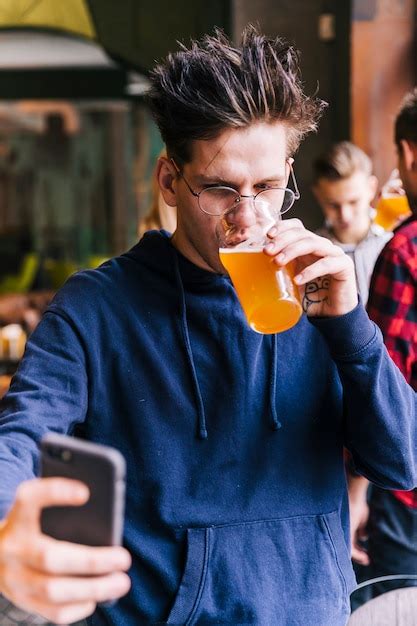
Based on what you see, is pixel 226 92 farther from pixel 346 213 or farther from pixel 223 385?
pixel 346 213

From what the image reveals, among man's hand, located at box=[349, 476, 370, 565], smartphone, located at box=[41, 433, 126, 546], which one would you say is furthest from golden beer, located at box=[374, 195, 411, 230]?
smartphone, located at box=[41, 433, 126, 546]

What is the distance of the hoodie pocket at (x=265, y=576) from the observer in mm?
1400

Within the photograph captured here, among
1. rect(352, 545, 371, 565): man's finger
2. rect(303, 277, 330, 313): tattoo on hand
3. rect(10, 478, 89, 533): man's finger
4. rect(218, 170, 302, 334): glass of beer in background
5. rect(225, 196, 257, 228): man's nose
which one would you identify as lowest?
rect(352, 545, 371, 565): man's finger

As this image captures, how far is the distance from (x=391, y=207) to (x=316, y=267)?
178 cm

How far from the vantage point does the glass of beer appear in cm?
136

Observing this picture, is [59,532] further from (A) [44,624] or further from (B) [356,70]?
(B) [356,70]

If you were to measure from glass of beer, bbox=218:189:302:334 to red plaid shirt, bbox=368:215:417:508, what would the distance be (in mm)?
890

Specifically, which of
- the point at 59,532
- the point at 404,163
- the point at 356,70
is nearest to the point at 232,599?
the point at 59,532

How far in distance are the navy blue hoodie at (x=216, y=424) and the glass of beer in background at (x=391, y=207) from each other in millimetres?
1570

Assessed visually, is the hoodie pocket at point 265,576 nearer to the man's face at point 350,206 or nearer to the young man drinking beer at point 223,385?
the young man drinking beer at point 223,385

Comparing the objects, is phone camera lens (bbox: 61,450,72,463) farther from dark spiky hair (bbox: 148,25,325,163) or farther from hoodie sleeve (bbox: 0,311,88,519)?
dark spiky hair (bbox: 148,25,325,163)

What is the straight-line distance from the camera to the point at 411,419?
1.53 m

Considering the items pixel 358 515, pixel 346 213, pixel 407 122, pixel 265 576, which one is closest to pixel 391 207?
pixel 407 122

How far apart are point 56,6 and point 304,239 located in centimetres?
756
